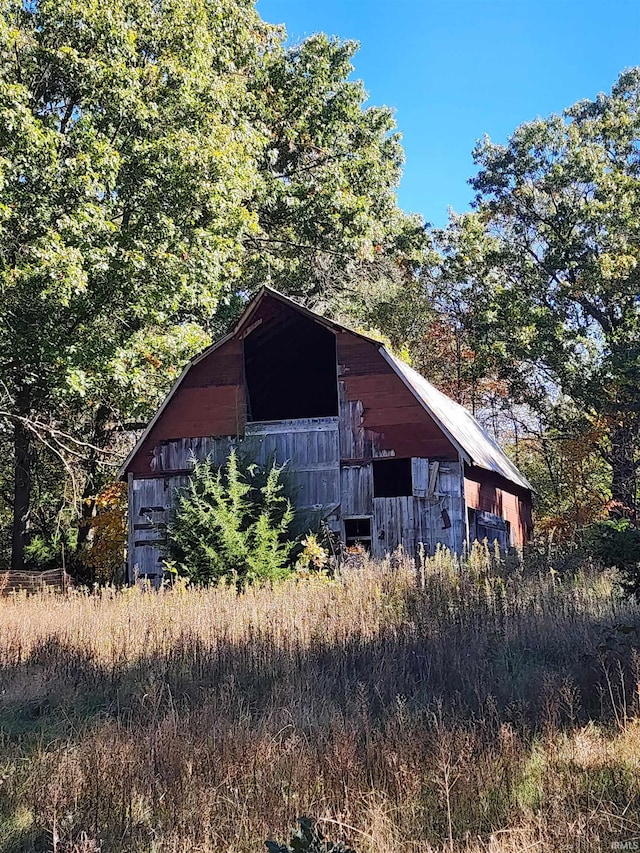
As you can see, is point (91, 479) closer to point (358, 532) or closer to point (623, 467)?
point (358, 532)

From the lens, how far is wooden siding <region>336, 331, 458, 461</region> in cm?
1892

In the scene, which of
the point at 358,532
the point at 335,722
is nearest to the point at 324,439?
the point at 358,532

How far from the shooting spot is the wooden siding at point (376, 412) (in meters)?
18.9

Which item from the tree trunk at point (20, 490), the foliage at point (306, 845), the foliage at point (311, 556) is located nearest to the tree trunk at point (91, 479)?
the tree trunk at point (20, 490)

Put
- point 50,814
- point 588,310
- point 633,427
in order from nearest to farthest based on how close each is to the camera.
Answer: point 50,814
point 633,427
point 588,310

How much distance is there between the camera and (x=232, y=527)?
52.1ft

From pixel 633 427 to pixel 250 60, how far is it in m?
18.0

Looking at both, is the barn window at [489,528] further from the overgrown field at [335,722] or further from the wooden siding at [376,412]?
the overgrown field at [335,722]

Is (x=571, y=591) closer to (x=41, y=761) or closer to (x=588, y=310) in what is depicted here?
(x=41, y=761)

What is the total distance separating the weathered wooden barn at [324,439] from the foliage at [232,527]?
4.01 feet

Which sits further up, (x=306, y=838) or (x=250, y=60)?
(x=250, y=60)

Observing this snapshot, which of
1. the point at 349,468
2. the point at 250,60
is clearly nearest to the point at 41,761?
the point at 349,468

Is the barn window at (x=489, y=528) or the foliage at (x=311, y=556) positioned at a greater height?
the barn window at (x=489, y=528)

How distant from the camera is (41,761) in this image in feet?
19.1
